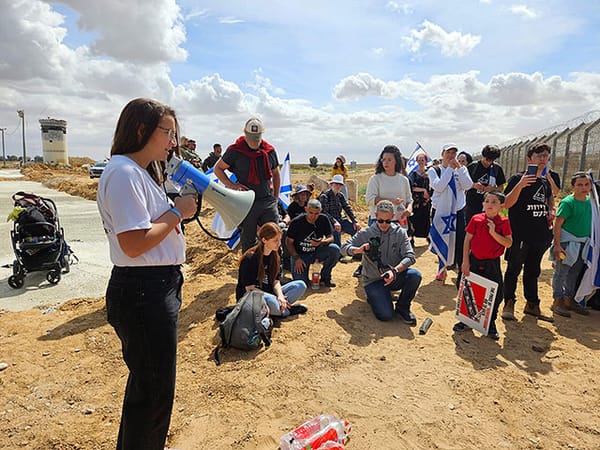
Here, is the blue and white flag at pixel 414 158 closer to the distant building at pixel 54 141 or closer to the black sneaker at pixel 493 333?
the black sneaker at pixel 493 333

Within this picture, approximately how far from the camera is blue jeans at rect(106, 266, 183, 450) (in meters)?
1.79

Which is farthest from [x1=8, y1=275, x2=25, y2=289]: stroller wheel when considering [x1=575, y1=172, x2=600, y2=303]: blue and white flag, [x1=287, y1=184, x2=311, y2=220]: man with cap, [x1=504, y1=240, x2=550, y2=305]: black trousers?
[x1=575, y1=172, x2=600, y2=303]: blue and white flag

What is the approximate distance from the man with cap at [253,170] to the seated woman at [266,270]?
0.46 meters

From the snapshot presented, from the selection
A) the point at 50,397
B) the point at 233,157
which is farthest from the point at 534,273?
the point at 50,397

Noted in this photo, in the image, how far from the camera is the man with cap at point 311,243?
5969mm

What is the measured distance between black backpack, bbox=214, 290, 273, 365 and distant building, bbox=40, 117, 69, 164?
212 feet

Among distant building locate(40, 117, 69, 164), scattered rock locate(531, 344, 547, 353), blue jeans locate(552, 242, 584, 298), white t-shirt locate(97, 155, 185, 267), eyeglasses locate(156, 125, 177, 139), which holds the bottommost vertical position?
scattered rock locate(531, 344, 547, 353)

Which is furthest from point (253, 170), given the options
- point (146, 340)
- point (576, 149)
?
point (576, 149)

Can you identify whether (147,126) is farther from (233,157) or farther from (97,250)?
(97,250)

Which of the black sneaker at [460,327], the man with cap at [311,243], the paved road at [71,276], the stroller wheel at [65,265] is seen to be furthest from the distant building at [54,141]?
the black sneaker at [460,327]

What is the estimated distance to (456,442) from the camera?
2.74 m

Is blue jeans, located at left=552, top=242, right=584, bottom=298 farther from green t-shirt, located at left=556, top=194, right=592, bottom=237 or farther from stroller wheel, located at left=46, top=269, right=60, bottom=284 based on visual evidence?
stroller wheel, located at left=46, top=269, right=60, bottom=284

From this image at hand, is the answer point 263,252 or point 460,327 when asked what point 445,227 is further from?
point 263,252

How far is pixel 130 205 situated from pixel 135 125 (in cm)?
39
